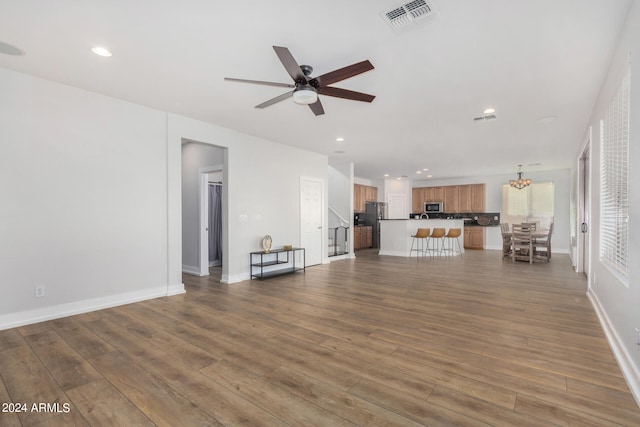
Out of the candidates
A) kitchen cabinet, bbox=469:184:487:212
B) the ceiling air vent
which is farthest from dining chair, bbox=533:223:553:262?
the ceiling air vent

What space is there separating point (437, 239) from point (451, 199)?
3.13 metres

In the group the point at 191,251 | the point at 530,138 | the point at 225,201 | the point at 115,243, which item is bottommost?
the point at 191,251

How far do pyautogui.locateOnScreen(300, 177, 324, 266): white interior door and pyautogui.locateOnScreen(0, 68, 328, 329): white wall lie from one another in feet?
7.53

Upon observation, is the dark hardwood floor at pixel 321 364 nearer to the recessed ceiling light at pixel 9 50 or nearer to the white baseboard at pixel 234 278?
the white baseboard at pixel 234 278

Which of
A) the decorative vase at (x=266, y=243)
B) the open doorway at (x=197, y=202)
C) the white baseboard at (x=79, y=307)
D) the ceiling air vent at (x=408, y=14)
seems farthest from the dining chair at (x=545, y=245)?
the white baseboard at (x=79, y=307)

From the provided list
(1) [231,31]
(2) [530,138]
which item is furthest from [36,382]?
(2) [530,138]

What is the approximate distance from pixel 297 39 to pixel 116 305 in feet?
12.7

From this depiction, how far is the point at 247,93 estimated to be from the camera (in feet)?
12.6

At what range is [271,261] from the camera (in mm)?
6262

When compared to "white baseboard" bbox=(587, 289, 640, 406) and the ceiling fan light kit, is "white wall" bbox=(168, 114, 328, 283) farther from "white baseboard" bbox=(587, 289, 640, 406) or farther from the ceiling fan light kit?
"white baseboard" bbox=(587, 289, 640, 406)

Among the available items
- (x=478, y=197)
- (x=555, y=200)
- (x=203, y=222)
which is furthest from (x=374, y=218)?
(x=203, y=222)

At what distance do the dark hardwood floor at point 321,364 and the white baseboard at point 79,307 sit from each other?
6.4 inches

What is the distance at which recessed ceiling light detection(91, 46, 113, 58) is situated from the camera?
2850 millimetres

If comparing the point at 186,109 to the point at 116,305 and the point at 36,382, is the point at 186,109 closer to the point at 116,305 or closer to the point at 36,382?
the point at 116,305
